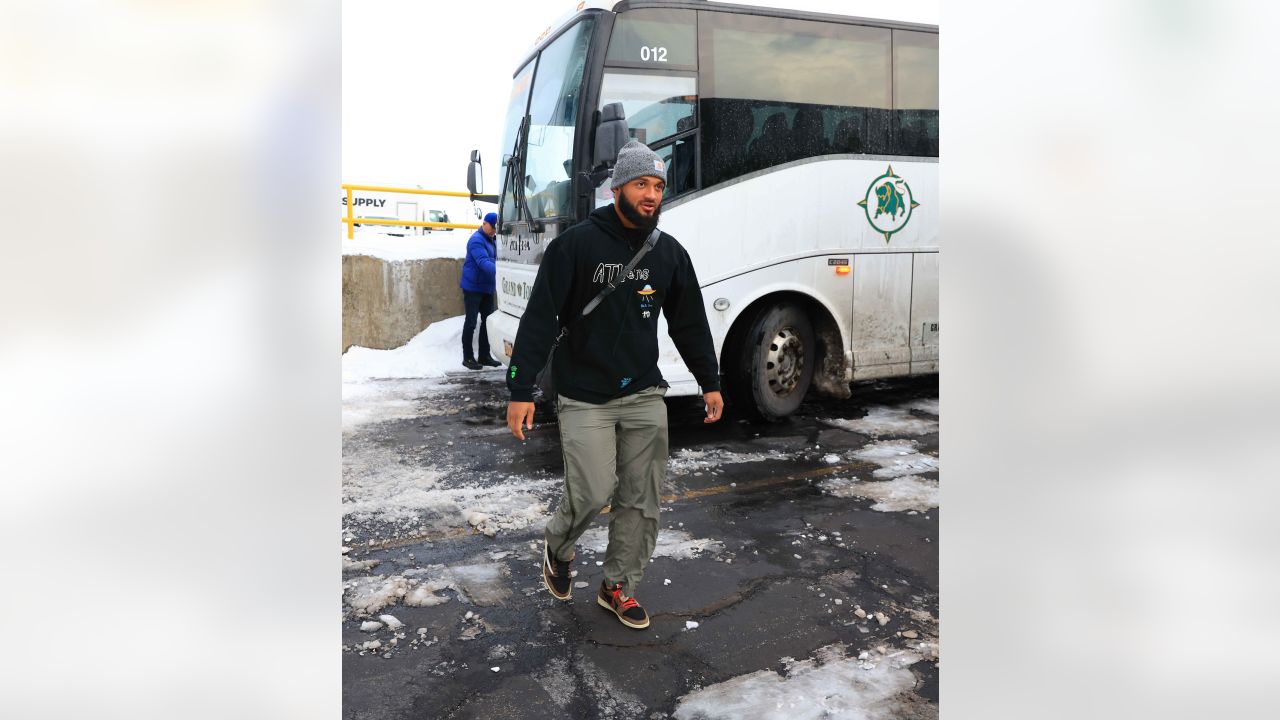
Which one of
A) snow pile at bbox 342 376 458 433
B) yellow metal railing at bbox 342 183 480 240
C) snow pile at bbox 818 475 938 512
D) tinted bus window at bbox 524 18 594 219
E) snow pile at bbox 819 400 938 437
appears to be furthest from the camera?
yellow metal railing at bbox 342 183 480 240

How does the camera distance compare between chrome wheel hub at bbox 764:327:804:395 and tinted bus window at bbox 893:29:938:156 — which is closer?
chrome wheel hub at bbox 764:327:804:395

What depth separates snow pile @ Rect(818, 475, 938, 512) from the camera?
521 cm

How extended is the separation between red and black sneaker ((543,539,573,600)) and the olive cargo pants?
152 mm

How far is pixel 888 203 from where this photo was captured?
7801mm

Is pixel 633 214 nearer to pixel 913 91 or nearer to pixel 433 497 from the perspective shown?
pixel 433 497

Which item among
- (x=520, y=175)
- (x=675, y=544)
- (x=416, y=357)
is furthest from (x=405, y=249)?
(x=675, y=544)

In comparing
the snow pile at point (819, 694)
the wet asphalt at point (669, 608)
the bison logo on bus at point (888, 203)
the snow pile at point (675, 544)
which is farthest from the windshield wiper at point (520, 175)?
the snow pile at point (819, 694)

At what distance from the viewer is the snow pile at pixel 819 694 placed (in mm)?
2850

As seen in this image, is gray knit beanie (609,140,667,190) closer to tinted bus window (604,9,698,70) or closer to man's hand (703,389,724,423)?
man's hand (703,389,724,423)

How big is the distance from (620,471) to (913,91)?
18.2ft

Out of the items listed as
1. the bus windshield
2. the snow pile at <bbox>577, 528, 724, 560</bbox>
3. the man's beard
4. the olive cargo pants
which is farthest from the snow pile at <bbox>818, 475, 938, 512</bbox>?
the bus windshield

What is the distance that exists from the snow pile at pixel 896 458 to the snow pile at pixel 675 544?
1.78 meters

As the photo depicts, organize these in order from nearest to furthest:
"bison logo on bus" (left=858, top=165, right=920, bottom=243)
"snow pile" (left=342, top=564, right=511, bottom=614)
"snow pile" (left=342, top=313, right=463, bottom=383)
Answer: "snow pile" (left=342, top=564, right=511, bottom=614), "bison logo on bus" (left=858, top=165, right=920, bottom=243), "snow pile" (left=342, top=313, right=463, bottom=383)
